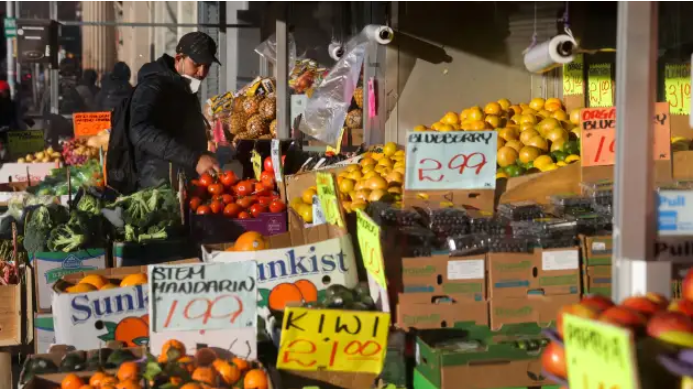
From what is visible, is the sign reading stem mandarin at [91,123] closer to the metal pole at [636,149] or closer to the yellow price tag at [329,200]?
the yellow price tag at [329,200]

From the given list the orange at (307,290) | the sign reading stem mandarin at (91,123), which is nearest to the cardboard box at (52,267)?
the orange at (307,290)

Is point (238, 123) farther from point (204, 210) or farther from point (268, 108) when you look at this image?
point (204, 210)

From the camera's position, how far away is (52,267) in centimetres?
457

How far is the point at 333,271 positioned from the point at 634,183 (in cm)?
167

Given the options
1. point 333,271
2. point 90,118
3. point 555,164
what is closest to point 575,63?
point 555,164

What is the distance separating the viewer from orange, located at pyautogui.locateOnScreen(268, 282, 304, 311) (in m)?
3.86

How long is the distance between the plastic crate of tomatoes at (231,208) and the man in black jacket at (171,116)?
182 mm

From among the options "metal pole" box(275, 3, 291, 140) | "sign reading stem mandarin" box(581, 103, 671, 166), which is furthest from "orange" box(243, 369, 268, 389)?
"metal pole" box(275, 3, 291, 140)

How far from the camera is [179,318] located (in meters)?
3.41

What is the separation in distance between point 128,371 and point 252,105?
20.2ft

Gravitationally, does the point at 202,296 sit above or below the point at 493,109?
below

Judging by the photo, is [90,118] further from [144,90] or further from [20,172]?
[144,90]

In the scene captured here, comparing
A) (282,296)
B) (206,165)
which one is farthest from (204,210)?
(282,296)

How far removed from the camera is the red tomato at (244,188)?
5.99 meters
